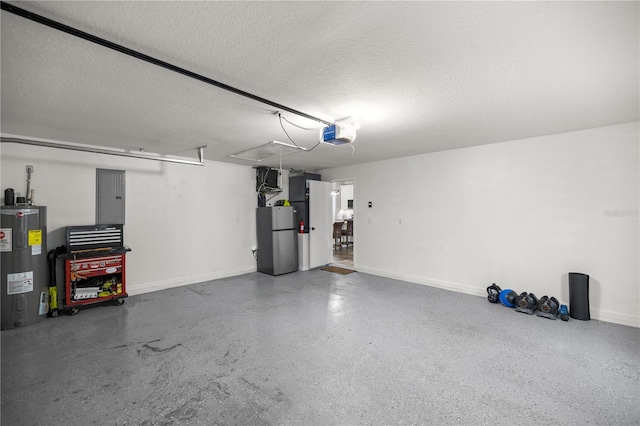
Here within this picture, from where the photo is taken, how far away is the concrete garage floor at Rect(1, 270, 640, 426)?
1.87m

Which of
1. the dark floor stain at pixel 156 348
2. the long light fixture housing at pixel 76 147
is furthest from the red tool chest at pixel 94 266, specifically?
the dark floor stain at pixel 156 348

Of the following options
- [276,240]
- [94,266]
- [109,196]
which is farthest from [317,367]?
[109,196]

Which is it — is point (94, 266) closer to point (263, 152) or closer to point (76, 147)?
point (76, 147)

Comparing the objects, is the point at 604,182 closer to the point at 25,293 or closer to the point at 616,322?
the point at 616,322

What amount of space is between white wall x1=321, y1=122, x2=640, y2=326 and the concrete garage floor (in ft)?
2.06

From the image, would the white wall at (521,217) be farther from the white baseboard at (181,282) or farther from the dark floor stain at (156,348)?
the dark floor stain at (156,348)

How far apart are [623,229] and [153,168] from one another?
6.60m

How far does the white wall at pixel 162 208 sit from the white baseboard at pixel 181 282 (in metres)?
0.01

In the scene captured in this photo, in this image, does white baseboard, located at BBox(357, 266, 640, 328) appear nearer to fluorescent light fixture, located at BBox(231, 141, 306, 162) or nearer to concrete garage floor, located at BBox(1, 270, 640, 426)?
concrete garage floor, located at BBox(1, 270, 640, 426)

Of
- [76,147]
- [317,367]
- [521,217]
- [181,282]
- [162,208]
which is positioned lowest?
[317,367]

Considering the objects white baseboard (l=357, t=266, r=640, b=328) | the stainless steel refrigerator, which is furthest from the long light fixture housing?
white baseboard (l=357, t=266, r=640, b=328)

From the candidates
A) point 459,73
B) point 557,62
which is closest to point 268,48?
point 459,73

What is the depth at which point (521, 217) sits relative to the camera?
3977 millimetres

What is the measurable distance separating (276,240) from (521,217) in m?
4.19
